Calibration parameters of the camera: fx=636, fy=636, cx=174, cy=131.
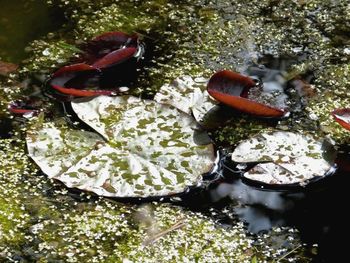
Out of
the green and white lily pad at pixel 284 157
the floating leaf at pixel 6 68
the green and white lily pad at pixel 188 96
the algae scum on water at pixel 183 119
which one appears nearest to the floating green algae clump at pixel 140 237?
the algae scum on water at pixel 183 119

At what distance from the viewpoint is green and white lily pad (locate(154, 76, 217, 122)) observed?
1682 millimetres

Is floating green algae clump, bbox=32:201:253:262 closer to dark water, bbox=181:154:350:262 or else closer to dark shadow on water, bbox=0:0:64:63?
dark water, bbox=181:154:350:262

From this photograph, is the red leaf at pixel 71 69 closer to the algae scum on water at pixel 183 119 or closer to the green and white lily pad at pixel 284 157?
the algae scum on water at pixel 183 119

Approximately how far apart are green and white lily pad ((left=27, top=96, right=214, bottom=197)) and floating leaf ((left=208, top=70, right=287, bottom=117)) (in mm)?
117

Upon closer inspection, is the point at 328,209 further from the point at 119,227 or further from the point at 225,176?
the point at 119,227

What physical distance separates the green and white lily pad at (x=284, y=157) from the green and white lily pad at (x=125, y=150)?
102 millimetres

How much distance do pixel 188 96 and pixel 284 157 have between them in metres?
0.33

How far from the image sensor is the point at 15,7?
213cm

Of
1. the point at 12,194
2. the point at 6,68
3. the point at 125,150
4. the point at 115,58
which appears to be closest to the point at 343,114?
Answer: the point at 125,150

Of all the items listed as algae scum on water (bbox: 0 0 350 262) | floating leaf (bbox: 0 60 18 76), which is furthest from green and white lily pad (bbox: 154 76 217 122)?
floating leaf (bbox: 0 60 18 76)

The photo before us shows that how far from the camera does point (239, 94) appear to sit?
5.62ft

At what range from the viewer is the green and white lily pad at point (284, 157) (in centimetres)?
151

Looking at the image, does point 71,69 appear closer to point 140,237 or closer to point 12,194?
point 12,194

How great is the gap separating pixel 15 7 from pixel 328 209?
1261 millimetres
